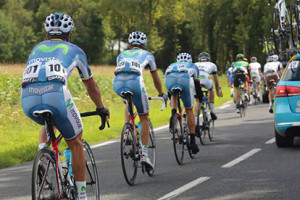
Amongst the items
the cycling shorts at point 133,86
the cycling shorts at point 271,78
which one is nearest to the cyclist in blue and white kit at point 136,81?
the cycling shorts at point 133,86

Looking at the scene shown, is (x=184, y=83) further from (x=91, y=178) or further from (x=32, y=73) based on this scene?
(x=32, y=73)

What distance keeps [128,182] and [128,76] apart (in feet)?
4.69

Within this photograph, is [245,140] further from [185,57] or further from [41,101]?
[41,101]

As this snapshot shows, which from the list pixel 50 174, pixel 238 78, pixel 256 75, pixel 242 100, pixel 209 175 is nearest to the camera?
pixel 50 174

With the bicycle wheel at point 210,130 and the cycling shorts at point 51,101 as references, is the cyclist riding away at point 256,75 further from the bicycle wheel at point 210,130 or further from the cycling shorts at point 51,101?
the cycling shorts at point 51,101

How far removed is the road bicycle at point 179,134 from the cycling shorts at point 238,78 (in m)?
10.8

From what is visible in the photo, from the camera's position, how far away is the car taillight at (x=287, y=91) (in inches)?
469

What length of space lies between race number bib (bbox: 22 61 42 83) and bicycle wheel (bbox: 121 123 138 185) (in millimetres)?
2937

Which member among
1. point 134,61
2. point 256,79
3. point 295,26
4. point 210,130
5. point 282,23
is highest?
point 282,23

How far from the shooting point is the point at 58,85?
5.87 m

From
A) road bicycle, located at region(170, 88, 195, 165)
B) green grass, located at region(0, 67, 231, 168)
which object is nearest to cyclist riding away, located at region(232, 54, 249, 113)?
green grass, located at region(0, 67, 231, 168)

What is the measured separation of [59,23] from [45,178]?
56.9 inches

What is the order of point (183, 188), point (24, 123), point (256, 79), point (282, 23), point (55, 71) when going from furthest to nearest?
point (256, 79), point (282, 23), point (24, 123), point (183, 188), point (55, 71)

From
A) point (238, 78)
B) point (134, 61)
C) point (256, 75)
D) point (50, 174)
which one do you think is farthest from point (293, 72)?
point (256, 75)
